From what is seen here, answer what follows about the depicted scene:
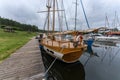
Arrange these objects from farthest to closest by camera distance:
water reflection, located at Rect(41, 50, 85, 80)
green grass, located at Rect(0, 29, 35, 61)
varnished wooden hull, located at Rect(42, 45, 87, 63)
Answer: green grass, located at Rect(0, 29, 35, 61) → varnished wooden hull, located at Rect(42, 45, 87, 63) → water reflection, located at Rect(41, 50, 85, 80)

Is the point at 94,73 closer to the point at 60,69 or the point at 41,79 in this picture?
the point at 60,69

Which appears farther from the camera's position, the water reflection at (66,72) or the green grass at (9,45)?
the green grass at (9,45)

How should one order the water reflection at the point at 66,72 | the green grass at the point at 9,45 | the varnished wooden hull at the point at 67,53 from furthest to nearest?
the green grass at the point at 9,45 < the varnished wooden hull at the point at 67,53 < the water reflection at the point at 66,72

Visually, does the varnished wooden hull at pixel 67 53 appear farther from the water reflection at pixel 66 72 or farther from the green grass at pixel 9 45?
the green grass at pixel 9 45

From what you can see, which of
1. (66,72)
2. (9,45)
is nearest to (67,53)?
(66,72)

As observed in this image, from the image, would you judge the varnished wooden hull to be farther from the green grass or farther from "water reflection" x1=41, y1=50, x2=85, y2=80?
the green grass

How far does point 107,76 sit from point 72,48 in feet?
12.4

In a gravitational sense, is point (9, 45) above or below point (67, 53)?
below

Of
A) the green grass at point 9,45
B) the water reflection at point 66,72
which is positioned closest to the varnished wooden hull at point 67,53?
the water reflection at point 66,72

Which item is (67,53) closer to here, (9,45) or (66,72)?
(66,72)

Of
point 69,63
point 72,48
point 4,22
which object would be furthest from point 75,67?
point 4,22

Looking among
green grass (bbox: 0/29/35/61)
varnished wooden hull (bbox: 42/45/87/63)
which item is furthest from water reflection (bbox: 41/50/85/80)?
green grass (bbox: 0/29/35/61)

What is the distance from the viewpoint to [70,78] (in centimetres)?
1166

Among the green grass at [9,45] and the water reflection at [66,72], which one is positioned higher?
the green grass at [9,45]
